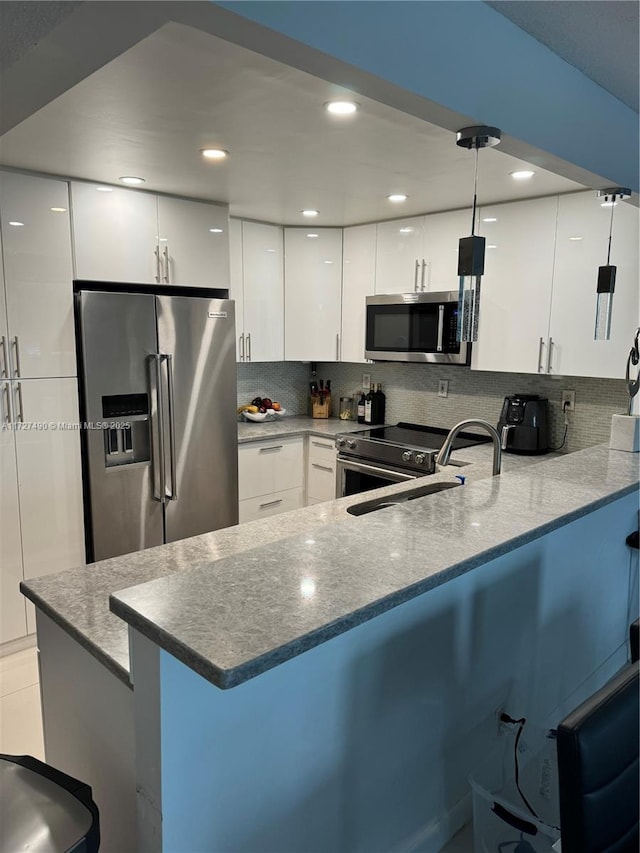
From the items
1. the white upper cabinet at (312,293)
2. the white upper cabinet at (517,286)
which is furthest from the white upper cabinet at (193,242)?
the white upper cabinet at (517,286)

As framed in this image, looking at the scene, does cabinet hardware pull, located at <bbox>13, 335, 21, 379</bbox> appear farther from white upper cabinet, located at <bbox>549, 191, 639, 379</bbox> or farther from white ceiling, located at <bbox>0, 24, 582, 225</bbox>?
white upper cabinet, located at <bbox>549, 191, 639, 379</bbox>

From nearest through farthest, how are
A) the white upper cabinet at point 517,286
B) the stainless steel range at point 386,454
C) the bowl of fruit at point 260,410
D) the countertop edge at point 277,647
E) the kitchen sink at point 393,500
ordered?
1. the countertop edge at point 277,647
2. the kitchen sink at point 393,500
3. the white upper cabinet at point 517,286
4. the stainless steel range at point 386,454
5. the bowl of fruit at point 260,410

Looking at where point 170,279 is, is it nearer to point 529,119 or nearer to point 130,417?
point 130,417

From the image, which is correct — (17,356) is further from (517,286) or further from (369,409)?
(517,286)

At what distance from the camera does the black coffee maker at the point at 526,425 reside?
3.33 metres

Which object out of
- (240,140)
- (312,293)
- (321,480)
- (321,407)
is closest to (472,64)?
(240,140)

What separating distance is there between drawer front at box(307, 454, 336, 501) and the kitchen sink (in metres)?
1.48

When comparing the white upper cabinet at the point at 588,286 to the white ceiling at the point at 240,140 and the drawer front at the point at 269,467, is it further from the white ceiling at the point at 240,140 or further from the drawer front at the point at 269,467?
the drawer front at the point at 269,467

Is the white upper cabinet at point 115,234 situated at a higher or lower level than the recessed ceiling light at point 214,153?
lower

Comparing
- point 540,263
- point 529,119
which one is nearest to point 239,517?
point 540,263

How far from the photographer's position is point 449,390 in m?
3.98

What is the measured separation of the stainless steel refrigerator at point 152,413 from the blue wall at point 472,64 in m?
2.05

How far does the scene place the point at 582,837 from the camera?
3.06 ft

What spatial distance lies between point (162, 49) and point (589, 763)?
179 centimetres
